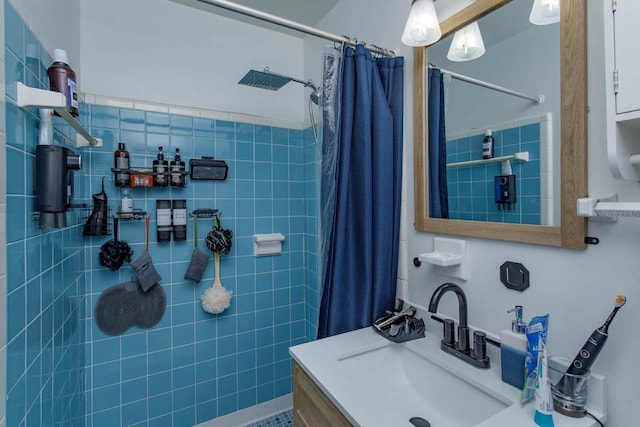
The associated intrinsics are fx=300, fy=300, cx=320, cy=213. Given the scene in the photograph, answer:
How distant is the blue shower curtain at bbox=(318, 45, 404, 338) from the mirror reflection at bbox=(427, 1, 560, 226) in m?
0.16

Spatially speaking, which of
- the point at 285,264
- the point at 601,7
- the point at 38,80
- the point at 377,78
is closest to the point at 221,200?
the point at 285,264

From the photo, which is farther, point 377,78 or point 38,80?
point 377,78

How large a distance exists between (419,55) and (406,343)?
1.14 m

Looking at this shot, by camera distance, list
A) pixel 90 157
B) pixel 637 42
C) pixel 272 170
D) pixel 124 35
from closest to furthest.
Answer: pixel 637 42, pixel 90 157, pixel 124 35, pixel 272 170

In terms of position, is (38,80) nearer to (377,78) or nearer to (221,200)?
(221,200)

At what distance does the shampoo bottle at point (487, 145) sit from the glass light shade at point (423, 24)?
39cm

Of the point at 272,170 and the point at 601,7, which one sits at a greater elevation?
the point at 601,7

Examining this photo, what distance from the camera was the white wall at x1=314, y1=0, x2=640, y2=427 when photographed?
0.71 meters

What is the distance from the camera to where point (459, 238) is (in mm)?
1114

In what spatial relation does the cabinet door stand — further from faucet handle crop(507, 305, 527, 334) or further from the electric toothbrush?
faucet handle crop(507, 305, 527, 334)

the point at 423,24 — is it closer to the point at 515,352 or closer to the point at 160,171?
the point at 515,352

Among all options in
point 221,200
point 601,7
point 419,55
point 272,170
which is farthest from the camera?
point 272,170

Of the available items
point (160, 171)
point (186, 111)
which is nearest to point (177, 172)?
point (160, 171)

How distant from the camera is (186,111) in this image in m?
1.75
